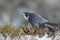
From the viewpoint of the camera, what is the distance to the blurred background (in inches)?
86.2

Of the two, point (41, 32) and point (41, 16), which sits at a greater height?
point (41, 16)

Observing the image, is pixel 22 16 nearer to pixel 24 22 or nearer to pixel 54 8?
pixel 24 22

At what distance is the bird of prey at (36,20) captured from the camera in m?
2.20

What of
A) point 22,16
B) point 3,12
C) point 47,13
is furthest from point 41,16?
point 3,12

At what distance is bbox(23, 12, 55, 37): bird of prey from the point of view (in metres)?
2.20

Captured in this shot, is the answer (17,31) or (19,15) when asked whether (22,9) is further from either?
(17,31)

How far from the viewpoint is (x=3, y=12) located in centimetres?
222

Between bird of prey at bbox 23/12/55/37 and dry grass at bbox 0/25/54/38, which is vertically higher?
bird of prey at bbox 23/12/55/37

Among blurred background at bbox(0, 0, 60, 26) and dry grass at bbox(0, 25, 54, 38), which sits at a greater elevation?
blurred background at bbox(0, 0, 60, 26)

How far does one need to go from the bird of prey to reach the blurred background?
42mm

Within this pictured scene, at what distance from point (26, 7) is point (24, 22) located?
0.18 meters

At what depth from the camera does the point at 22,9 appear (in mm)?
2221

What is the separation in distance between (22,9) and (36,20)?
0.21m

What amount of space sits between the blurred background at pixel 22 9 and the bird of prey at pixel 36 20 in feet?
0.14
